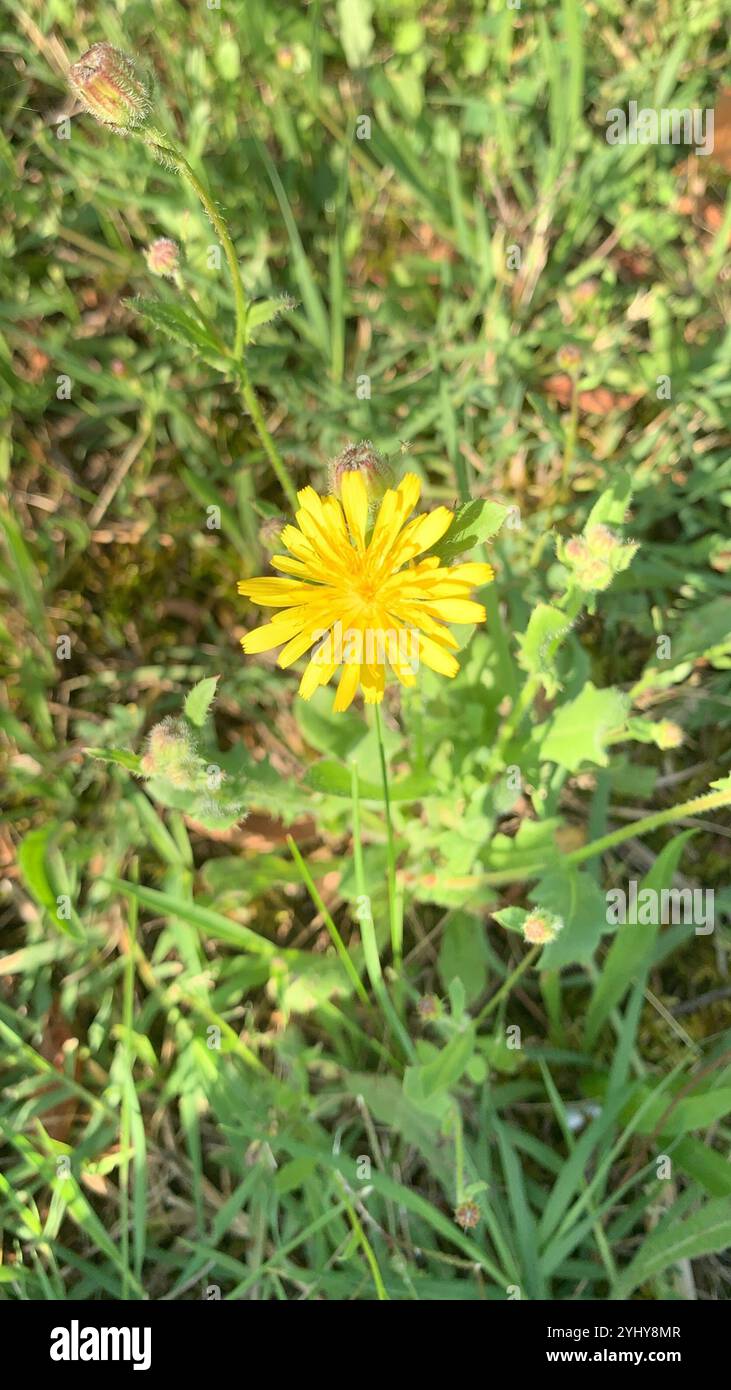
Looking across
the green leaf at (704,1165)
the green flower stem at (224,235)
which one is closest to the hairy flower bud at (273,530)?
the green flower stem at (224,235)

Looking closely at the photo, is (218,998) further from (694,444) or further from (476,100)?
(476,100)

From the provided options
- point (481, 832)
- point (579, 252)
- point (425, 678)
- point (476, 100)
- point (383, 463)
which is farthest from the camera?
point (579, 252)

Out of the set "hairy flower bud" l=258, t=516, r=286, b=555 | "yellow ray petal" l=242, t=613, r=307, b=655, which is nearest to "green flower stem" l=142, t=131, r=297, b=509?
"hairy flower bud" l=258, t=516, r=286, b=555

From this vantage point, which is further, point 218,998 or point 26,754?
point 26,754

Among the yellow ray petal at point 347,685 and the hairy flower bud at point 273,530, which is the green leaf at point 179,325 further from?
the yellow ray petal at point 347,685

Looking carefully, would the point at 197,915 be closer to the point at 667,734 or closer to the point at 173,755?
the point at 173,755

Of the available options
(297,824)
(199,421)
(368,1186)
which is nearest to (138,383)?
(199,421)

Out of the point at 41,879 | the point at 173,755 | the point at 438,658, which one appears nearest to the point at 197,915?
the point at 41,879
